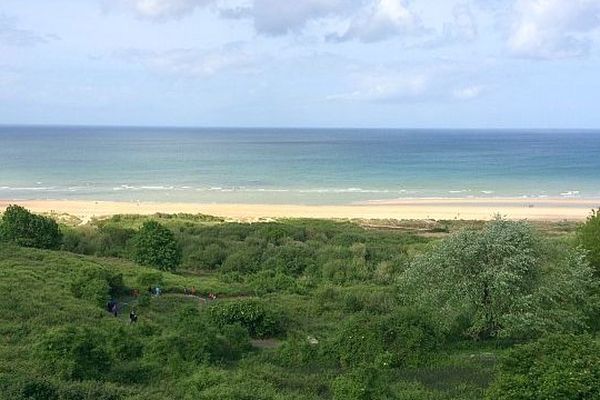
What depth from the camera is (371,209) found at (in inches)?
2832

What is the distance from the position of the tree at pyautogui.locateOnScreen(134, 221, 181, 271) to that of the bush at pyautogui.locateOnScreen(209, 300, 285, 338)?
13.0 metres

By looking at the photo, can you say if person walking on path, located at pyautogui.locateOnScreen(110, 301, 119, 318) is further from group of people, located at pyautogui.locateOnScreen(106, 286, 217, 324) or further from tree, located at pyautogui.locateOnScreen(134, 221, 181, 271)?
tree, located at pyautogui.locateOnScreen(134, 221, 181, 271)

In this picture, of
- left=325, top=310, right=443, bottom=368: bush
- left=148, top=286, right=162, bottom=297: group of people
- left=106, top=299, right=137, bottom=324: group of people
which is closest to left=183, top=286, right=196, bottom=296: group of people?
left=148, top=286, right=162, bottom=297: group of people

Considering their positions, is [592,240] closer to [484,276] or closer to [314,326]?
[484,276]

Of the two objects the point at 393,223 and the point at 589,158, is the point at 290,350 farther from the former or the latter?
the point at 589,158

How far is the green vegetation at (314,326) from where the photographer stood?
49.8 feet

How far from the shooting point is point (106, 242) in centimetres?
4372

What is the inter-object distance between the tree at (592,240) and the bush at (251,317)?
14149mm

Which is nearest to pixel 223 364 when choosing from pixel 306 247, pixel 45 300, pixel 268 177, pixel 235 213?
pixel 45 300

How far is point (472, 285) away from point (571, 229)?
123ft

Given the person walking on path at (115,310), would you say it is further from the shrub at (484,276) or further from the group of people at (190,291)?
the shrub at (484,276)

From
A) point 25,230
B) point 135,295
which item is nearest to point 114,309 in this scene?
point 135,295

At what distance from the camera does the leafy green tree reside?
13.2 metres

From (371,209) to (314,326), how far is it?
153ft
